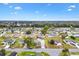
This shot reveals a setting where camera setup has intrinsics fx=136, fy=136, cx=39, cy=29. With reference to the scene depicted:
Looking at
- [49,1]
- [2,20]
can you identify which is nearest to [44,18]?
[49,1]

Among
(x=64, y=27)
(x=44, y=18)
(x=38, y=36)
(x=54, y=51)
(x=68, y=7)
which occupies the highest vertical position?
(x=68, y=7)

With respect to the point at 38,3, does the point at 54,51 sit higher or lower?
lower

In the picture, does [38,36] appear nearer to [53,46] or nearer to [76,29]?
[53,46]

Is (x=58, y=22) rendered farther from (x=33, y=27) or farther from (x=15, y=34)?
(x=15, y=34)

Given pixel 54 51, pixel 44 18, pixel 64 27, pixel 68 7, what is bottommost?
pixel 54 51

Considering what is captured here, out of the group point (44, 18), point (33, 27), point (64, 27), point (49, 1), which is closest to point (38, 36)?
point (33, 27)

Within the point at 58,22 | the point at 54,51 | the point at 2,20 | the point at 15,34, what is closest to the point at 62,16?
the point at 58,22

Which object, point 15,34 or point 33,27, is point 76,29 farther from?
point 15,34

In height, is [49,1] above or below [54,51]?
above
